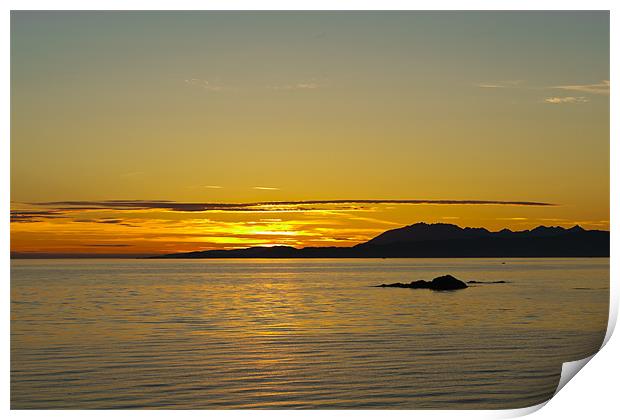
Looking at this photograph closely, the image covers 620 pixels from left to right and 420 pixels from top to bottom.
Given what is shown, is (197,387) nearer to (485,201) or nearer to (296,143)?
(296,143)

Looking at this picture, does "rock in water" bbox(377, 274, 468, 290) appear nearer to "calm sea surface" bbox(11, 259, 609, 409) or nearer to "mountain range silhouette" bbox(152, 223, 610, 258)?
"calm sea surface" bbox(11, 259, 609, 409)

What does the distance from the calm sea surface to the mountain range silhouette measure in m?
0.90

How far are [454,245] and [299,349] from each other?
1886 mm

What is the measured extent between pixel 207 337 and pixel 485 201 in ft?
12.6

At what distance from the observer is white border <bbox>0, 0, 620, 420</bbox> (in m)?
4.55

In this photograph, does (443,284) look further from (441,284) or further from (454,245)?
(454,245)

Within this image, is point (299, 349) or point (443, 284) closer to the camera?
point (299, 349)
